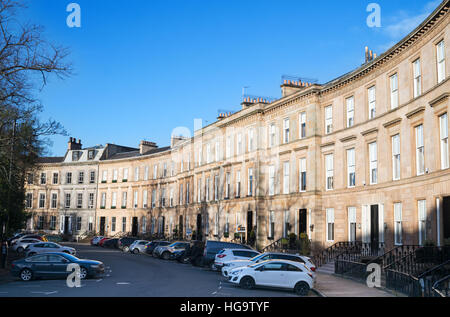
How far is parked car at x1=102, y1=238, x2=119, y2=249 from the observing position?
2413 inches

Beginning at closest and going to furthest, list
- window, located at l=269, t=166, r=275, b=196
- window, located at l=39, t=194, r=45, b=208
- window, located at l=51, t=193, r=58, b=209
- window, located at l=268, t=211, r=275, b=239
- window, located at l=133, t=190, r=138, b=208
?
1. window, located at l=268, t=211, r=275, b=239
2. window, located at l=269, t=166, r=275, b=196
3. window, located at l=133, t=190, r=138, b=208
4. window, located at l=51, t=193, r=58, b=209
5. window, located at l=39, t=194, r=45, b=208

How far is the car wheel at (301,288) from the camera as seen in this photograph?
21594 millimetres

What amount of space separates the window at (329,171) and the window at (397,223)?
781cm

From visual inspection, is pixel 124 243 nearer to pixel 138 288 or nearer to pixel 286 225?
pixel 286 225

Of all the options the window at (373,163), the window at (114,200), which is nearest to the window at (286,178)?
the window at (373,163)

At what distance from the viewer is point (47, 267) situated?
24.4 m

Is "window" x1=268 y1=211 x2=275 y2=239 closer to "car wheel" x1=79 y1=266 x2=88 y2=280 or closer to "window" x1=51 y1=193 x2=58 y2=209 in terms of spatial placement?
"car wheel" x1=79 y1=266 x2=88 y2=280

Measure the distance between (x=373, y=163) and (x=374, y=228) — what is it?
4175 mm

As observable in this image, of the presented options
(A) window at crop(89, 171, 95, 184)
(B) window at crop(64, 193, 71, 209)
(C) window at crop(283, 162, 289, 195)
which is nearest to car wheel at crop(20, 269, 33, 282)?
(C) window at crop(283, 162, 289, 195)

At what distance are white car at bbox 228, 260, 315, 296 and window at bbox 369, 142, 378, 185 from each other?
40.3 feet

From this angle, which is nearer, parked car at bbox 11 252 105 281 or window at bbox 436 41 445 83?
parked car at bbox 11 252 105 281

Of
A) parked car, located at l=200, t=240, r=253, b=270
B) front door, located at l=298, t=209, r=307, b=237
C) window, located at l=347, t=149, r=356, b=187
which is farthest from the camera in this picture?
front door, located at l=298, t=209, r=307, b=237
